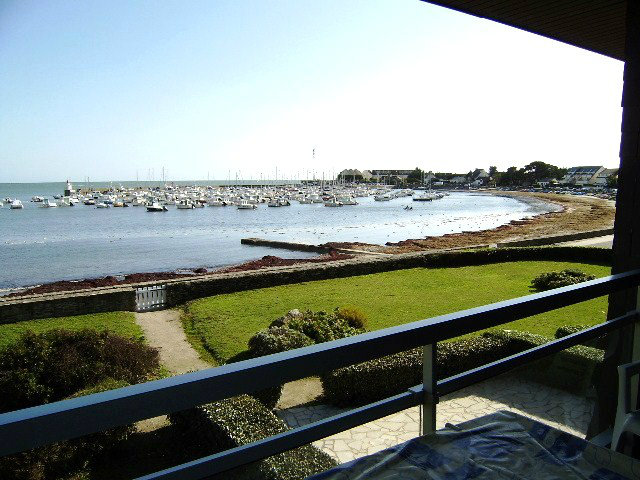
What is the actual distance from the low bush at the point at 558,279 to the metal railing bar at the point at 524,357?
34.8 feet

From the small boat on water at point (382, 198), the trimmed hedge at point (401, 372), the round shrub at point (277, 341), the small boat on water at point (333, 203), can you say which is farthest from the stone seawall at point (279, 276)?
the small boat on water at point (382, 198)

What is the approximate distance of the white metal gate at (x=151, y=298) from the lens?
44.3ft

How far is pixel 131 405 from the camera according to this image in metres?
0.97

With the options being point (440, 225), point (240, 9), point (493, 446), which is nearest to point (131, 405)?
point (493, 446)

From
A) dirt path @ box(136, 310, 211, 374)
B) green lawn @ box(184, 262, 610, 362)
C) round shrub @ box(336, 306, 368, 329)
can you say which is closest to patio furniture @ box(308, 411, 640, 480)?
dirt path @ box(136, 310, 211, 374)

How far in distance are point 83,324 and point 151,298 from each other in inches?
89.3

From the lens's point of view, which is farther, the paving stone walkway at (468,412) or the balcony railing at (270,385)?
the paving stone walkway at (468,412)

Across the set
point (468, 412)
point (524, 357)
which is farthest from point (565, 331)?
point (468, 412)

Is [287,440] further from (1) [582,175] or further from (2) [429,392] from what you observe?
(1) [582,175]

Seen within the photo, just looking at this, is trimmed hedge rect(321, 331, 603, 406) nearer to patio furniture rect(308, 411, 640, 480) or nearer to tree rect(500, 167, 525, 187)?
patio furniture rect(308, 411, 640, 480)

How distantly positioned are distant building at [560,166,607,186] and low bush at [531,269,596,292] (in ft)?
357

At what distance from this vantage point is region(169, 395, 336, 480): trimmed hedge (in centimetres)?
130

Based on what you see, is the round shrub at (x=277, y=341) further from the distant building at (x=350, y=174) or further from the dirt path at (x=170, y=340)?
the distant building at (x=350, y=174)

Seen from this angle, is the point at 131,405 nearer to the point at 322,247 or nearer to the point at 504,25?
the point at 504,25
